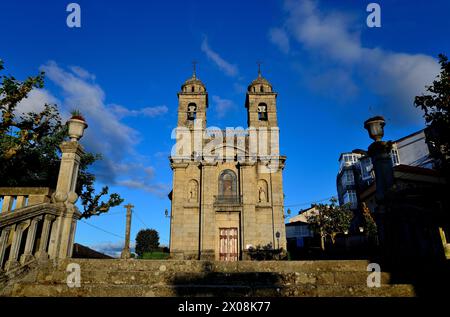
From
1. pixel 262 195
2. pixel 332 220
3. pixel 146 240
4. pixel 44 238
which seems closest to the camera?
pixel 44 238

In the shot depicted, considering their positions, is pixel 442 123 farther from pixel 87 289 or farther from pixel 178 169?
pixel 178 169

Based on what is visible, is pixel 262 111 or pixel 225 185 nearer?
pixel 225 185

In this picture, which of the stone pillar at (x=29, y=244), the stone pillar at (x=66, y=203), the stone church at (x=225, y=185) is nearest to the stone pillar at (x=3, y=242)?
the stone pillar at (x=29, y=244)

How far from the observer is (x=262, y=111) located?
2727 centimetres

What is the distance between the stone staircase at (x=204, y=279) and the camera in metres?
4.14

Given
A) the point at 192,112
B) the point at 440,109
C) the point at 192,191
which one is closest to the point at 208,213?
the point at 192,191

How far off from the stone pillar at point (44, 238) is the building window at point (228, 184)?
18412 mm

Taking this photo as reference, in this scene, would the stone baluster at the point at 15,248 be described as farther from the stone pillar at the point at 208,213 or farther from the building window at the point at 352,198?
the building window at the point at 352,198

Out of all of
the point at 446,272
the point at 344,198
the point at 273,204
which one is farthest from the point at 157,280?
the point at 344,198

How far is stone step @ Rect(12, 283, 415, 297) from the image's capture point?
4094 mm

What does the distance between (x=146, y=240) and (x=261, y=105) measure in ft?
74.0

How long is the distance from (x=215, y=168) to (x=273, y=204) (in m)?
5.91

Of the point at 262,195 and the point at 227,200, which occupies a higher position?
the point at 262,195

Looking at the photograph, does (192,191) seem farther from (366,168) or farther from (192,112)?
(366,168)
